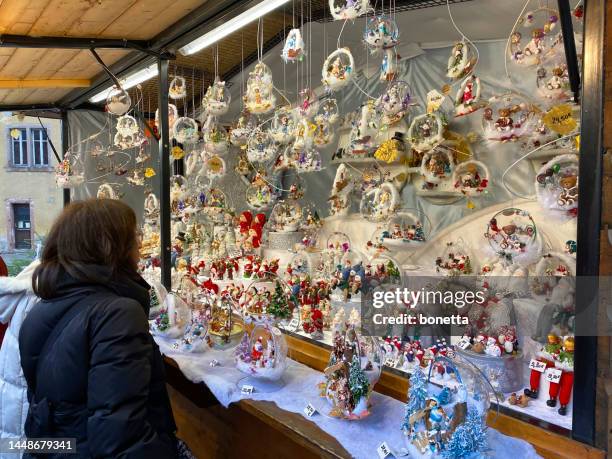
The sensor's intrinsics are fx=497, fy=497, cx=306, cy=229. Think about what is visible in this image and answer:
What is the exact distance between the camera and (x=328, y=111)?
10.4ft

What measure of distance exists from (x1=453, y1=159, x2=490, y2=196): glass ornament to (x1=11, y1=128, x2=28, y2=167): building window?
17.8 ft

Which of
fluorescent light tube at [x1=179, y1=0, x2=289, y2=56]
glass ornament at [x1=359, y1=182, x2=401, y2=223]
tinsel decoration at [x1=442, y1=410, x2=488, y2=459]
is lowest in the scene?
tinsel decoration at [x1=442, y1=410, x2=488, y2=459]

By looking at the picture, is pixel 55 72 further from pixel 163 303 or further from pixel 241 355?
pixel 241 355

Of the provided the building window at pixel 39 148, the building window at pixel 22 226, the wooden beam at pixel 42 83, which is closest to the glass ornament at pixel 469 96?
the wooden beam at pixel 42 83

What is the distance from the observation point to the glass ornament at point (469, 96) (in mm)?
2230

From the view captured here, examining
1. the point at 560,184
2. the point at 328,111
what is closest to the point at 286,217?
the point at 328,111

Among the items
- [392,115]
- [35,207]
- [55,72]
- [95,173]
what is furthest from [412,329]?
[35,207]

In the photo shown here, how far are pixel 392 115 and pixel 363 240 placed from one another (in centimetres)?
169

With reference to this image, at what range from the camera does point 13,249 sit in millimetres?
6133

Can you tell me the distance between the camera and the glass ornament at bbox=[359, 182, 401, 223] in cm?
297

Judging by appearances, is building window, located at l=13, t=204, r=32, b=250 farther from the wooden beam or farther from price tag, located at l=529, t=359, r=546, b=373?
price tag, located at l=529, t=359, r=546, b=373

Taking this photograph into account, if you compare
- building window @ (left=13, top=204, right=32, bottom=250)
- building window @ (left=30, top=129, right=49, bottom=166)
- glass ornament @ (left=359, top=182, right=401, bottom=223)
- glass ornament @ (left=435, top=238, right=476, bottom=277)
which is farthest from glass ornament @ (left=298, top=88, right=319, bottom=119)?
building window @ (left=13, top=204, right=32, bottom=250)

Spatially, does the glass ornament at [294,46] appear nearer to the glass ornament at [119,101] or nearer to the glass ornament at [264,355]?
the glass ornament at [264,355]

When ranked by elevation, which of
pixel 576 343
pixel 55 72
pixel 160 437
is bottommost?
pixel 160 437
